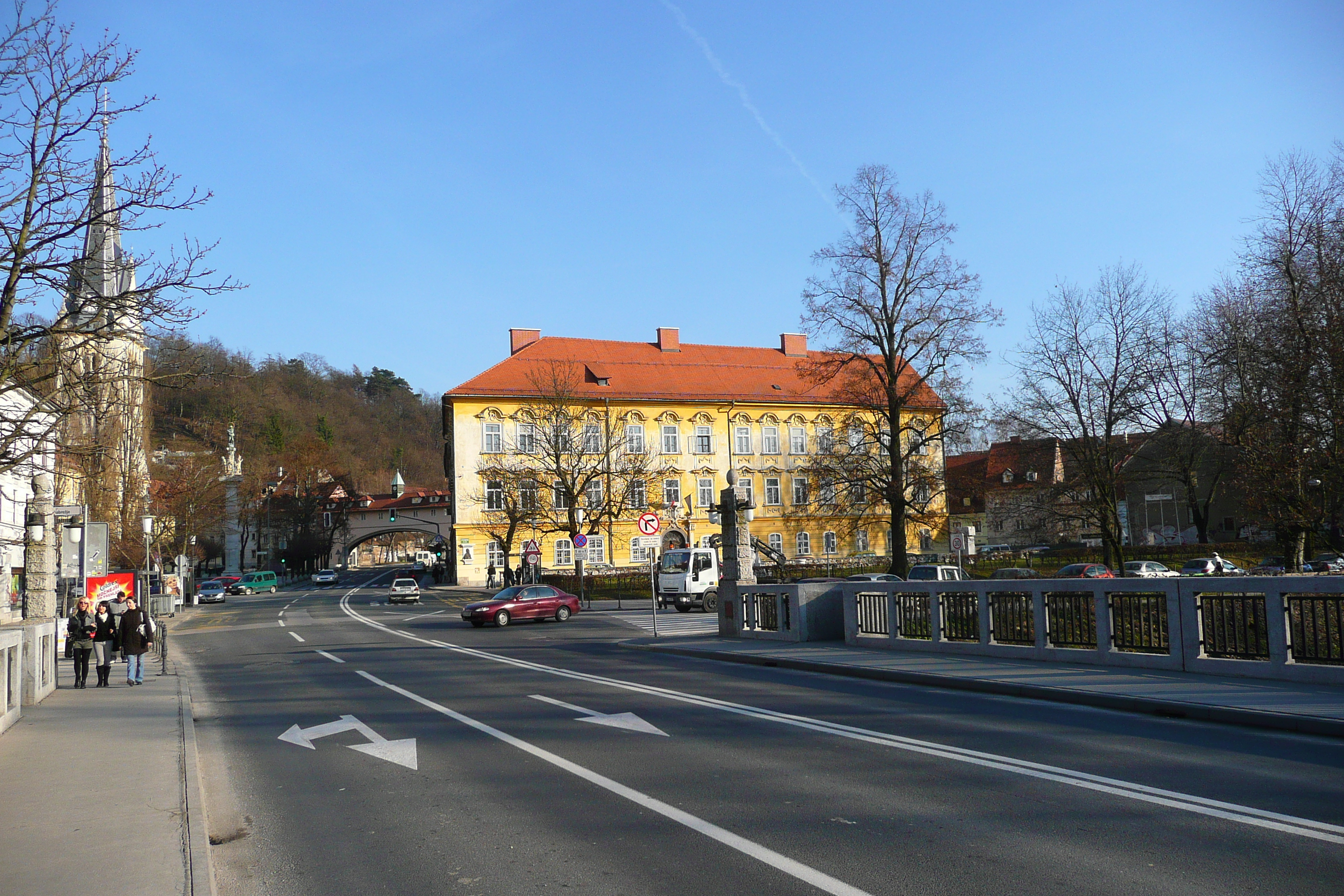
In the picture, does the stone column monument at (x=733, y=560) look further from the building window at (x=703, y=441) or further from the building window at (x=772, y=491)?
the building window at (x=772, y=491)

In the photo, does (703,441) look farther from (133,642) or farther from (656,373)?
(133,642)

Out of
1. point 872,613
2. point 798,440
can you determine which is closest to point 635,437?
point 798,440

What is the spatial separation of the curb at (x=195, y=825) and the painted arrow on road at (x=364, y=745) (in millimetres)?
1118

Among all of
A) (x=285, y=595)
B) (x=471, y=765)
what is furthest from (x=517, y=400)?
(x=471, y=765)

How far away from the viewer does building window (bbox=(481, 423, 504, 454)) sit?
6600 centimetres

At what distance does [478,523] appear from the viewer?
66.2 m

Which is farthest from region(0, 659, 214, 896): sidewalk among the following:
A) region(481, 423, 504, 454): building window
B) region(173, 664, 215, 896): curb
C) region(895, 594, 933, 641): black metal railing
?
region(481, 423, 504, 454): building window

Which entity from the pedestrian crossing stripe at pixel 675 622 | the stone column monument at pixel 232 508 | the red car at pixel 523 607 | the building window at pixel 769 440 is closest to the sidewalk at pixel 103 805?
the pedestrian crossing stripe at pixel 675 622

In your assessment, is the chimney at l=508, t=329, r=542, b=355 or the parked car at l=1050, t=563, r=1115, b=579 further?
the chimney at l=508, t=329, r=542, b=355

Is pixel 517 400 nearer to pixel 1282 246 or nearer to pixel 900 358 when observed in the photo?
pixel 900 358

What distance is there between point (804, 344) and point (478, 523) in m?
29.8

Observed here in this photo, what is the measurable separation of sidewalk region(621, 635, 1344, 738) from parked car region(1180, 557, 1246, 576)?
29.5 m

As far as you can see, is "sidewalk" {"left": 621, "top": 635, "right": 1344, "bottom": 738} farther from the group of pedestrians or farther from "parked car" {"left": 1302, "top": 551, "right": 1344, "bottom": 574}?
"parked car" {"left": 1302, "top": 551, "right": 1344, "bottom": 574}

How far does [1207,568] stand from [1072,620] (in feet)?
110
